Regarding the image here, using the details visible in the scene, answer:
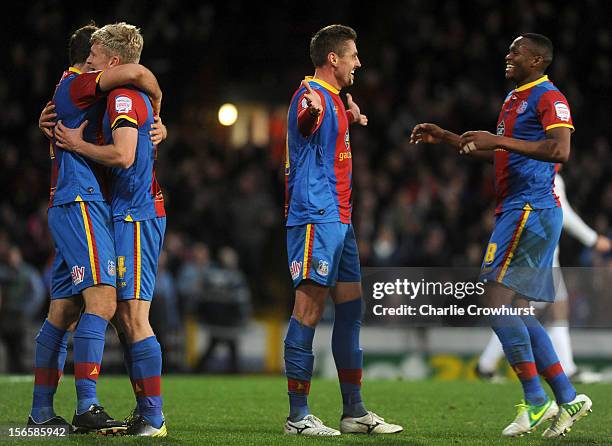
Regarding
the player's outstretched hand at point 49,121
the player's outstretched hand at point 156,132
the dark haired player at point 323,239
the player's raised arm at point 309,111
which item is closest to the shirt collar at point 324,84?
the dark haired player at point 323,239

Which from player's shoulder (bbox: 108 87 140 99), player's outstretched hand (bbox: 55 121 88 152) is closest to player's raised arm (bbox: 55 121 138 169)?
player's outstretched hand (bbox: 55 121 88 152)

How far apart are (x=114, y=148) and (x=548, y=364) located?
311cm

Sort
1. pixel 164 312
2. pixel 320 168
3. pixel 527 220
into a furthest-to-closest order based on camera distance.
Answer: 1. pixel 164 312
2. pixel 527 220
3. pixel 320 168

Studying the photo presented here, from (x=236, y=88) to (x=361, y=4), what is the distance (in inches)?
137

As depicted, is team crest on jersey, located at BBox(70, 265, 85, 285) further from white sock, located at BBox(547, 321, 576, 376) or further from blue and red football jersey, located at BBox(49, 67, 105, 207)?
white sock, located at BBox(547, 321, 576, 376)

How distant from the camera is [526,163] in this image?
25.2ft

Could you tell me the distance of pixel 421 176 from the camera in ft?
62.1

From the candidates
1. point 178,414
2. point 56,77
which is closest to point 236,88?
point 56,77

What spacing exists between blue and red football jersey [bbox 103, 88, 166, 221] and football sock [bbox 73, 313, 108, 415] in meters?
0.65

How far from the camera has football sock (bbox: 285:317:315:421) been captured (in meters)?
7.24

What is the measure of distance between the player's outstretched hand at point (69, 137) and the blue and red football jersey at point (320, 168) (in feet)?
4.43

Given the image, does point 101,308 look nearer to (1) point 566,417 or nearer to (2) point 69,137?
(2) point 69,137

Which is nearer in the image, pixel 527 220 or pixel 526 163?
pixel 527 220

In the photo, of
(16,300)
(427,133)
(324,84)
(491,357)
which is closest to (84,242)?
(324,84)
